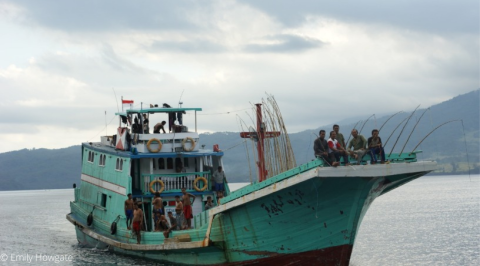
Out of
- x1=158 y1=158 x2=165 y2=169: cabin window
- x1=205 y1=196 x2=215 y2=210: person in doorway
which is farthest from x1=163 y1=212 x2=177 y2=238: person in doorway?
x1=158 y1=158 x2=165 y2=169: cabin window

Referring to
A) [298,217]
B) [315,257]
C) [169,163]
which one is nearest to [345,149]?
[298,217]

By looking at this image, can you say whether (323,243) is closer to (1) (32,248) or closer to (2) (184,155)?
(2) (184,155)

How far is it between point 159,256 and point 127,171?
367 centimetres

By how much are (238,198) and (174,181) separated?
5967 mm

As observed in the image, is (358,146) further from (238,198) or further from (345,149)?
(238,198)

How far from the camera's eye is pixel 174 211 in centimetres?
2592

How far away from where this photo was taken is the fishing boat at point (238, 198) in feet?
65.3

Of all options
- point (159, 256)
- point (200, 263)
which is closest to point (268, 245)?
point (200, 263)

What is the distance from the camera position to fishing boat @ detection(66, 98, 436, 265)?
19891 millimetres

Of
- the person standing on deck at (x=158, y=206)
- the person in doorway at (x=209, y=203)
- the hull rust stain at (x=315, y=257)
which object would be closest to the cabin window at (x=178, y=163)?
the person in doorway at (x=209, y=203)

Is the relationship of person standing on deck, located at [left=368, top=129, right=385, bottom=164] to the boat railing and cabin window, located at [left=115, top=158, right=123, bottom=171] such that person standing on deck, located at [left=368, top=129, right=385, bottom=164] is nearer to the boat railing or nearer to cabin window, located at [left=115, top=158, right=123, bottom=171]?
the boat railing

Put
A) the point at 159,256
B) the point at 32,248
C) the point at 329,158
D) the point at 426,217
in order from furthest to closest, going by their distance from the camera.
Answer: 1. the point at 426,217
2. the point at 32,248
3. the point at 159,256
4. the point at 329,158

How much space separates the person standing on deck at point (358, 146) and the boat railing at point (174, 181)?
7.64 metres

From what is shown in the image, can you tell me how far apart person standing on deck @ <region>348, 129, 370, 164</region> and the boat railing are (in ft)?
25.1
